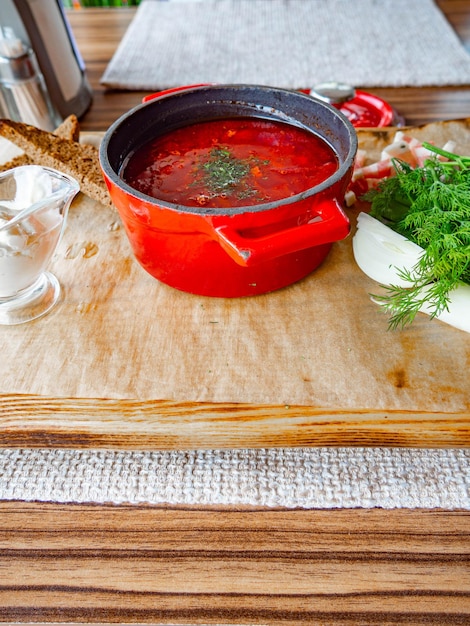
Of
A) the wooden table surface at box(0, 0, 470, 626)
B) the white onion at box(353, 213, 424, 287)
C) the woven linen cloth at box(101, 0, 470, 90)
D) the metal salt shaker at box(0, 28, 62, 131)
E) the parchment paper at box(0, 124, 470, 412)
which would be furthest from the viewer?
the woven linen cloth at box(101, 0, 470, 90)

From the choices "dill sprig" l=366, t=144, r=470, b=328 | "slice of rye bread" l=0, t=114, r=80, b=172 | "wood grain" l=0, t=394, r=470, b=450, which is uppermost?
"slice of rye bread" l=0, t=114, r=80, b=172

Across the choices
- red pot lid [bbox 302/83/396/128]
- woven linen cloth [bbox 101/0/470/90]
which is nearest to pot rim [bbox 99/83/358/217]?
red pot lid [bbox 302/83/396/128]

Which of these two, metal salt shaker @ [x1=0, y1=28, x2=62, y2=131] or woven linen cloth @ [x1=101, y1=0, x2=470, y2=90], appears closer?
metal salt shaker @ [x1=0, y1=28, x2=62, y2=131]

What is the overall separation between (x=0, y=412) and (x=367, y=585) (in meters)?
0.59

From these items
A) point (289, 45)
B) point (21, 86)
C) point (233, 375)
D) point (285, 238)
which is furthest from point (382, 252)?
point (289, 45)

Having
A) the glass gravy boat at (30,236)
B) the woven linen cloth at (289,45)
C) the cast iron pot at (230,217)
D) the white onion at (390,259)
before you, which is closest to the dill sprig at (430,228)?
the white onion at (390,259)

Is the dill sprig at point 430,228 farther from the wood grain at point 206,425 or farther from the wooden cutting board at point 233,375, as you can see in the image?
the wood grain at point 206,425

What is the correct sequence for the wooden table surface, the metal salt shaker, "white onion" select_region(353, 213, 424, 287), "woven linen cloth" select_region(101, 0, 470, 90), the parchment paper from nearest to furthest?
the wooden table surface → the parchment paper → "white onion" select_region(353, 213, 424, 287) → the metal salt shaker → "woven linen cloth" select_region(101, 0, 470, 90)

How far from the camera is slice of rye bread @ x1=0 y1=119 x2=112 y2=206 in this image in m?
1.16

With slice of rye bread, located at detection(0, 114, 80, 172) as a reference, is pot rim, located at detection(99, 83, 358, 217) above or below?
above

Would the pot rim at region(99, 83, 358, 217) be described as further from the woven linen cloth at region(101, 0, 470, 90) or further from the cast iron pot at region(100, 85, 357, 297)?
the woven linen cloth at region(101, 0, 470, 90)

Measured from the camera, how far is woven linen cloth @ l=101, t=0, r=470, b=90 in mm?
2059

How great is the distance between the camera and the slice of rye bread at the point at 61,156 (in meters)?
1.16

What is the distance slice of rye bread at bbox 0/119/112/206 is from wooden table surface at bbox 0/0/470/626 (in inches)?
25.3
